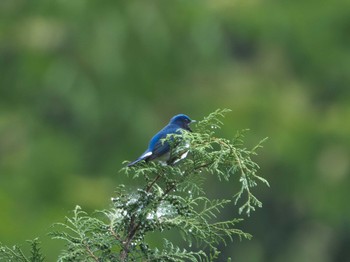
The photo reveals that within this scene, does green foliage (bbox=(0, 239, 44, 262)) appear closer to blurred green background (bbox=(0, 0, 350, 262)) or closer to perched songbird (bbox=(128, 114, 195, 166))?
perched songbird (bbox=(128, 114, 195, 166))

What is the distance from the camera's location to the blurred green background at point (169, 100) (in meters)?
15.6

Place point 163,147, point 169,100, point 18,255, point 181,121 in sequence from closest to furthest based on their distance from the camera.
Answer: point 18,255
point 163,147
point 181,121
point 169,100

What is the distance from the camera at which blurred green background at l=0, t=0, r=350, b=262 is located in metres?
15.6

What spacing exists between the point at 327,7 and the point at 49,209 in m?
7.27

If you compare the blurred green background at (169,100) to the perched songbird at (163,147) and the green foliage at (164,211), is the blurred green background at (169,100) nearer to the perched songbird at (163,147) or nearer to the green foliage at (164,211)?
the perched songbird at (163,147)

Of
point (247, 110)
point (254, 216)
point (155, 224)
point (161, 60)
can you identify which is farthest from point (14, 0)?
point (155, 224)

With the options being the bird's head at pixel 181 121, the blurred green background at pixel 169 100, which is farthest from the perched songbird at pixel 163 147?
the blurred green background at pixel 169 100

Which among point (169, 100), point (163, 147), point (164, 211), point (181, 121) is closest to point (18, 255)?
point (164, 211)

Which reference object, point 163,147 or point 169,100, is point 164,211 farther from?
point 169,100

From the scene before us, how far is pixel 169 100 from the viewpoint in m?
16.6

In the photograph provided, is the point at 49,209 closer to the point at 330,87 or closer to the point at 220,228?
the point at 330,87

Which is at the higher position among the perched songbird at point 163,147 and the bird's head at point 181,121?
the bird's head at point 181,121

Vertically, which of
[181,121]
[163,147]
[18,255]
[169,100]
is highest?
[169,100]

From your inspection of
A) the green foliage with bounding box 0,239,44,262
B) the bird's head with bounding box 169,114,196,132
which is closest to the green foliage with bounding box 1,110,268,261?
the green foliage with bounding box 0,239,44,262
